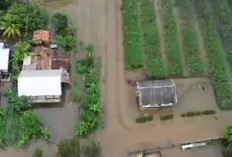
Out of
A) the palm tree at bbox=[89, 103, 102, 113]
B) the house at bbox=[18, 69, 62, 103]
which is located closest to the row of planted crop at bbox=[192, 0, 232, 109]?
the palm tree at bbox=[89, 103, 102, 113]

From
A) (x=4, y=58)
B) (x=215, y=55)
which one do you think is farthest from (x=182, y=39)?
(x=4, y=58)

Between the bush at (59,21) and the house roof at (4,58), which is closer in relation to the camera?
the house roof at (4,58)

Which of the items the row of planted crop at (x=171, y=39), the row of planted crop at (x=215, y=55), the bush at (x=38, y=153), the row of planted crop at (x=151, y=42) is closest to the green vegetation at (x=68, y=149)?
the bush at (x=38, y=153)

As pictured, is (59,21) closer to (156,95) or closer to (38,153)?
(156,95)

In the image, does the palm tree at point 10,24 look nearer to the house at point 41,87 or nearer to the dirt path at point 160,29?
the house at point 41,87

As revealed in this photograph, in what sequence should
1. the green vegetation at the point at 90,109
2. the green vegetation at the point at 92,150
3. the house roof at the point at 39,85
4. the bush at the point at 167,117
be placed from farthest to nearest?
the bush at the point at 167,117
the house roof at the point at 39,85
the green vegetation at the point at 90,109
the green vegetation at the point at 92,150

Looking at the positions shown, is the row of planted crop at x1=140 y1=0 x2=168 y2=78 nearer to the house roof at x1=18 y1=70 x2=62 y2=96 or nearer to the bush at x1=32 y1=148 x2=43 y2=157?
the house roof at x1=18 y1=70 x2=62 y2=96
